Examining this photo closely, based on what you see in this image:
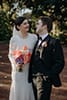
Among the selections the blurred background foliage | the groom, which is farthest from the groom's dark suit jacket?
the blurred background foliage

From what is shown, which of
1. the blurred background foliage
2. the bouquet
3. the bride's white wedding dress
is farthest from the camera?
the blurred background foliage

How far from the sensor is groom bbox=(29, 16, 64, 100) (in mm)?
4738

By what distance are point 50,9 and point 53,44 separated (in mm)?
11654

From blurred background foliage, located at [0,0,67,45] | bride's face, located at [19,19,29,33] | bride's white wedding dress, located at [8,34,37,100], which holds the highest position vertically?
bride's face, located at [19,19,29,33]

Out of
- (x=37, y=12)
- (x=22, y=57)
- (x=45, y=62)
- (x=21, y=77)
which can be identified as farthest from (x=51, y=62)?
(x=37, y=12)

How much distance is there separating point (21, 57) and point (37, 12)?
38.7 feet

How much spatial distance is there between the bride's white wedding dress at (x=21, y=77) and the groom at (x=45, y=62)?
19cm

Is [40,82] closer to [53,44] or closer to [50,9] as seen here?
[53,44]

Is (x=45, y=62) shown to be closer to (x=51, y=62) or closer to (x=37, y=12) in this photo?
(x=51, y=62)

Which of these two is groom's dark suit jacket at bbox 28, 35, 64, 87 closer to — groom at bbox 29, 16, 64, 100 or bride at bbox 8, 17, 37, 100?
groom at bbox 29, 16, 64, 100

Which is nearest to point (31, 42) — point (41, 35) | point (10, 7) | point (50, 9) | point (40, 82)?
point (41, 35)

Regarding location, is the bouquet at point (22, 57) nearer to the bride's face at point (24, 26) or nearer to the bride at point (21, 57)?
the bride at point (21, 57)

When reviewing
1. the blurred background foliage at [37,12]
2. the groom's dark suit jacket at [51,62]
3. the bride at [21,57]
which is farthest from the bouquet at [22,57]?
the blurred background foliage at [37,12]

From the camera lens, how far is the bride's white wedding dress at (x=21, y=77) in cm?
514
